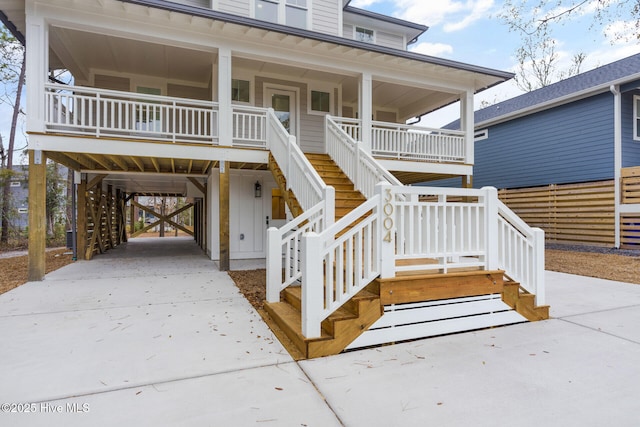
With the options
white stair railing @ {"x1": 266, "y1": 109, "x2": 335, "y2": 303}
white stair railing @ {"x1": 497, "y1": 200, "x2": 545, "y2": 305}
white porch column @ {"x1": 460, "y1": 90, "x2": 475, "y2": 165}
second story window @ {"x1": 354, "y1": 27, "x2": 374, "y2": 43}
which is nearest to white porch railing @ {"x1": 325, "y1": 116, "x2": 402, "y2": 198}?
white stair railing @ {"x1": 266, "y1": 109, "x2": 335, "y2": 303}

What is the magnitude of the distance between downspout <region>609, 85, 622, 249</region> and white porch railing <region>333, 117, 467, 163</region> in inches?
189

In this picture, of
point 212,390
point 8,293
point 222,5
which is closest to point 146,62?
point 222,5

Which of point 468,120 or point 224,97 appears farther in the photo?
point 468,120

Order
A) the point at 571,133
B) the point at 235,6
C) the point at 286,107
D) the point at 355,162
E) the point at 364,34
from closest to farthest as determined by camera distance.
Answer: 1. the point at 355,162
2. the point at 235,6
3. the point at 286,107
4. the point at 571,133
5. the point at 364,34

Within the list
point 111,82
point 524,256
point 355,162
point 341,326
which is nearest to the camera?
point 341,326

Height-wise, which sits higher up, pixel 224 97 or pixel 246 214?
pixel 224 97

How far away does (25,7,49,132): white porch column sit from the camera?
19.3 feet

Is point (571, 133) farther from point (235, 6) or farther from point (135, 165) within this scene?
point (135, 165)

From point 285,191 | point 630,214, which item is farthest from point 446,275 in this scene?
point 630,214

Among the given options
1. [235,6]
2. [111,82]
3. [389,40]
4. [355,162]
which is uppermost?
[389,40]

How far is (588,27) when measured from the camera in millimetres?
7305

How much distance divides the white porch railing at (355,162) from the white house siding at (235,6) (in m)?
4.23

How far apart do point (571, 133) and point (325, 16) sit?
8857 millimetres

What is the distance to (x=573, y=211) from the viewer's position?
36.4 feet
